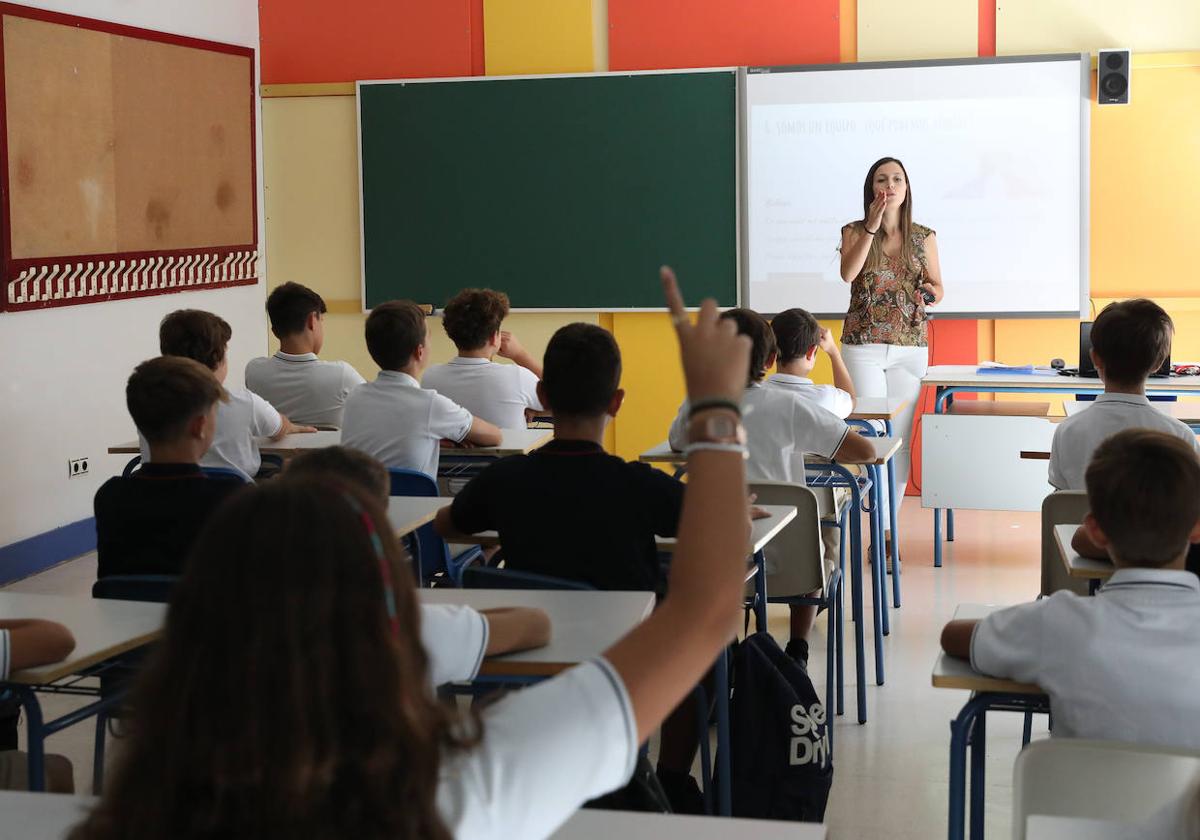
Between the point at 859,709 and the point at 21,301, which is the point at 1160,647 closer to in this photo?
the point at 859,709

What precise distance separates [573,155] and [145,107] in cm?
229

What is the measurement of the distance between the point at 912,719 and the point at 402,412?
1827 mm

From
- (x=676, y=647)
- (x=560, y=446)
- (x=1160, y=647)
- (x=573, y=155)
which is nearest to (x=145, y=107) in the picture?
(x=573, y=155)

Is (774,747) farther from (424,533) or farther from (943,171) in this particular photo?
(943,171)

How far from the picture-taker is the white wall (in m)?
5.92

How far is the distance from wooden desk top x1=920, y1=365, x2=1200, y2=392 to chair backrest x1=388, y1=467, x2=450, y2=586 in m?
2.86

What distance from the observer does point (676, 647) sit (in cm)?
109

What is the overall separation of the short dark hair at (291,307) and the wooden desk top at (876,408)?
7.04 ft

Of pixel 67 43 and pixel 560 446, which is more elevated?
A: pixel 67 43

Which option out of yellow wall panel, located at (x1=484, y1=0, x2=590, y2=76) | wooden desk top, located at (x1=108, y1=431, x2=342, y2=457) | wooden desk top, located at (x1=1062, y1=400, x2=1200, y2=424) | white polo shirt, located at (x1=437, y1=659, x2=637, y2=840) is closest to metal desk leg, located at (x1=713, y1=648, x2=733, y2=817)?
white polo shirt, located at (x1=437, y1=659, x2=637, y2=840)

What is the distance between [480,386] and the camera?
5035 mm

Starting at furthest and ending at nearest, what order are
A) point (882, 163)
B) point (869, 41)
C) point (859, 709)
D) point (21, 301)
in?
point (869, 41)
point (882, 163)
point (21, 301)
point (859, 709)

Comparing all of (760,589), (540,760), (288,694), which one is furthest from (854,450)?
(288,694)

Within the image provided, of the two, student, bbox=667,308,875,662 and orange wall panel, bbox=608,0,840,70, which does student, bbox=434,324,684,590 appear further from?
orange wall panel, bbox=608,0,840,70
